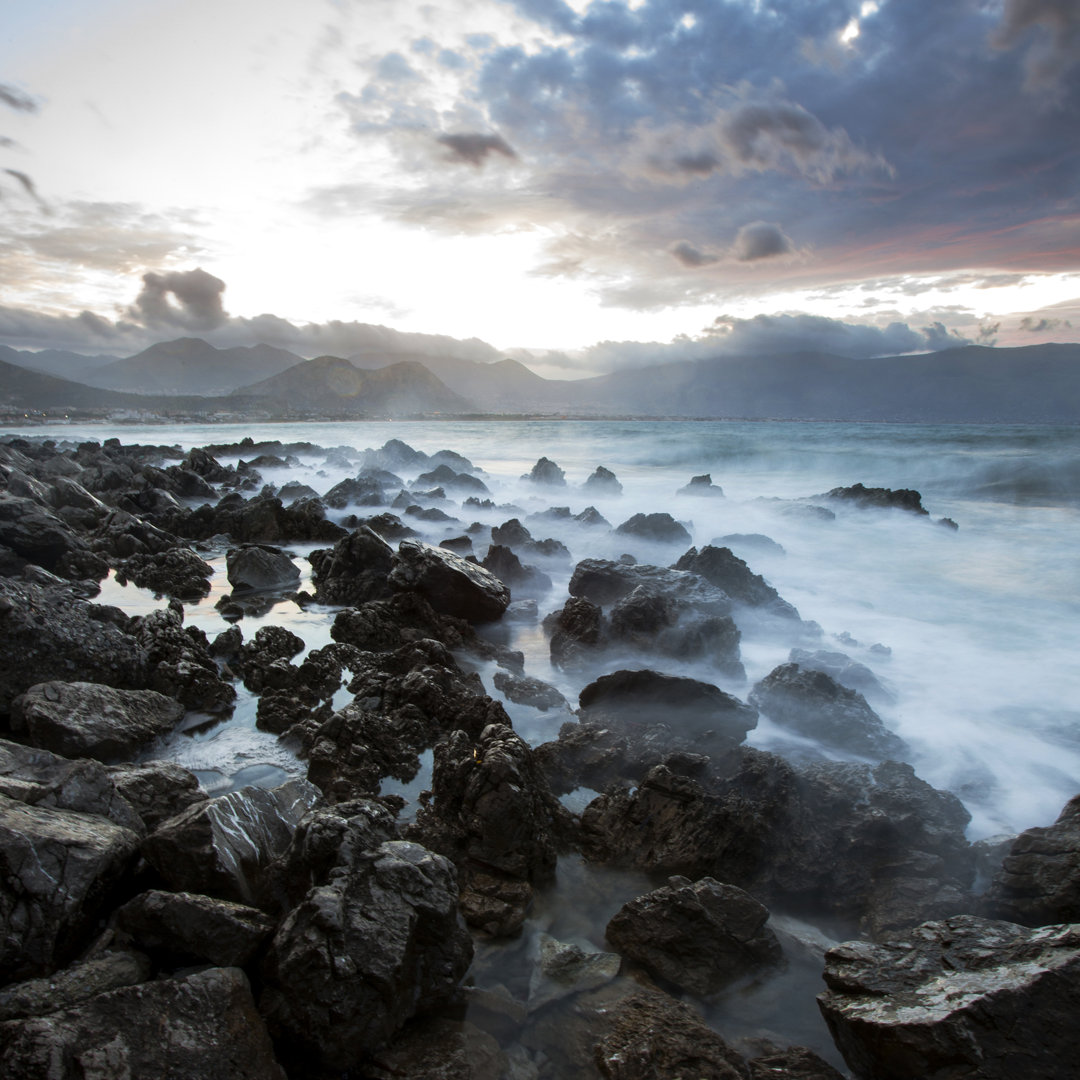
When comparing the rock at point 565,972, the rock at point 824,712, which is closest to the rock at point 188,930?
the rock at point 565,972

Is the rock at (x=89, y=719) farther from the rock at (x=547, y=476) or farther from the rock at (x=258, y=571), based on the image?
the rock at (x=547, y=476)

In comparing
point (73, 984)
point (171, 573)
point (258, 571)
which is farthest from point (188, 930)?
point (171, 573)

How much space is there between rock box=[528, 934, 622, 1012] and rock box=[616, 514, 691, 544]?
407 inches

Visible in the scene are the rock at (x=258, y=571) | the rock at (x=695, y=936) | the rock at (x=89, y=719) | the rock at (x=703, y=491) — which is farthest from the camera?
the rock at (x=703, y=491)

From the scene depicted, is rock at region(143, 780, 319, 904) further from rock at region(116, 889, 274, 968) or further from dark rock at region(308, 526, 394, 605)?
dark rock at region(308, 526, 394, 605)

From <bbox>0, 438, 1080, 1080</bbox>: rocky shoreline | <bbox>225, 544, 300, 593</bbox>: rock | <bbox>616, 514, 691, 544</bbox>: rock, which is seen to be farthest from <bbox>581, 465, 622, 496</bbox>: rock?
<bbox>0, 438, 1080, 1080</bbox>: rocky shoreline

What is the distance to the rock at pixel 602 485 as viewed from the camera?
75.5ft

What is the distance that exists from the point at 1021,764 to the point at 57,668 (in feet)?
26.4

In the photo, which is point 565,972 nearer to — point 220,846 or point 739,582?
point 220,846

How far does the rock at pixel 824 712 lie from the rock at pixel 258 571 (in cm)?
703

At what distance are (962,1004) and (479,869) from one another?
237 cm

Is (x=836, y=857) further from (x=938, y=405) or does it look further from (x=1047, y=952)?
(x=938, y=405)

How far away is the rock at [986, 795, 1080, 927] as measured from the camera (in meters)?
3.31

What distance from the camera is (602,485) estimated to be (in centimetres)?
2339
